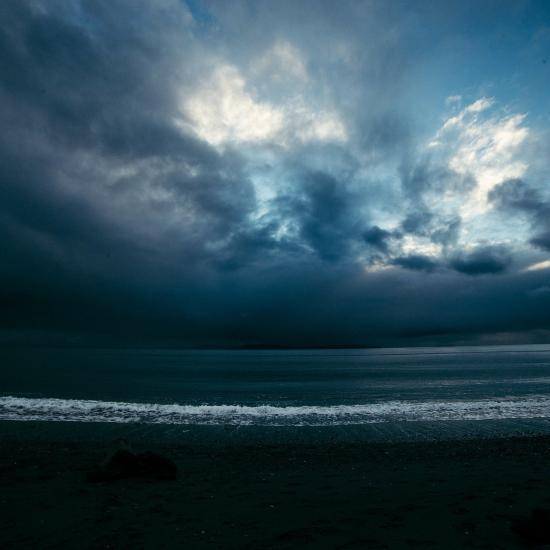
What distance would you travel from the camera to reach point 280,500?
9375 mm

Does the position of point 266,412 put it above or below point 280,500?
above

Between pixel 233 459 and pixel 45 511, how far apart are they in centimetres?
687

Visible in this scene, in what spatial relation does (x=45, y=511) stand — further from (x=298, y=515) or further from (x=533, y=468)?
(x=533, y=468)

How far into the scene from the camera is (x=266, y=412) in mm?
26500

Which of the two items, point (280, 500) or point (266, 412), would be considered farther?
point (266, 412)

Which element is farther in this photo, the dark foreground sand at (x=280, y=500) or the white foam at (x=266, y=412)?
the white foam at (x=266, y=412)

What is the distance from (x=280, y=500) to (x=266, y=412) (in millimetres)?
17678

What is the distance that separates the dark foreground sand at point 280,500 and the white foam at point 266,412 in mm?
8473

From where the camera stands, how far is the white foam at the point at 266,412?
2334 centimetres

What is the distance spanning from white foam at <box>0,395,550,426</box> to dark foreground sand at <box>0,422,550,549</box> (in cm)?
847

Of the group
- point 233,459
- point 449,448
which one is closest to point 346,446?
point 449,448

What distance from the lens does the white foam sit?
919 inches

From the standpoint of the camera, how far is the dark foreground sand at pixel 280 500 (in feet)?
23.6

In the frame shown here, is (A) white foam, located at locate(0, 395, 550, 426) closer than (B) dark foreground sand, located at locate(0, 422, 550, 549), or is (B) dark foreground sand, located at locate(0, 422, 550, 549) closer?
(B) dark foreground sand, located at locate(0, 422, 550, 549)
